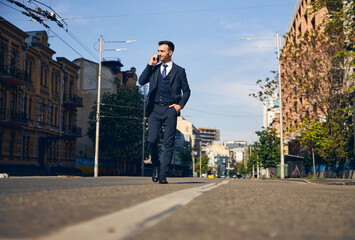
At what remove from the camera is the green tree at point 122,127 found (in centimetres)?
4491

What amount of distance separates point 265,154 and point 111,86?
2383cm

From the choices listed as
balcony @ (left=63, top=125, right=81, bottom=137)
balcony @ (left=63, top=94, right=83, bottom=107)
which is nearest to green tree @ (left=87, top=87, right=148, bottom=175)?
balcony @ (left=63, top=125, right=81, bottom=137)

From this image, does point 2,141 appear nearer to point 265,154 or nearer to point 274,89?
point 274,89

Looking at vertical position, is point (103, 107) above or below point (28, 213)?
above

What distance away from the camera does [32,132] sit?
35.1 meters

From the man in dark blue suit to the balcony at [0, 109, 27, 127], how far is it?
25.5m

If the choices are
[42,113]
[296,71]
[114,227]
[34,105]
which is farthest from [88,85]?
[114,227]

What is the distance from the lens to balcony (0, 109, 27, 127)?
3008cm

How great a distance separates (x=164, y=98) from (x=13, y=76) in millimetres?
26523

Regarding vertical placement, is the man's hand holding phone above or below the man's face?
below

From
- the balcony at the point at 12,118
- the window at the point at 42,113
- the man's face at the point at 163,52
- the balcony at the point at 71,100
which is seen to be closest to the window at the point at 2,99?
the balcony at the point at 12,118

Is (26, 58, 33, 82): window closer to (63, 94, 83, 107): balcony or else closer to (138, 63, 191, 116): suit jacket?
(63, 94, 83, 107): balcony

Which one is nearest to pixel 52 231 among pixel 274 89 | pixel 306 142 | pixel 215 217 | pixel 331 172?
pixel 215 217

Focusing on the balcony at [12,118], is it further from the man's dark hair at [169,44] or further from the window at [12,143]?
the man's dark hair at [169,44]
